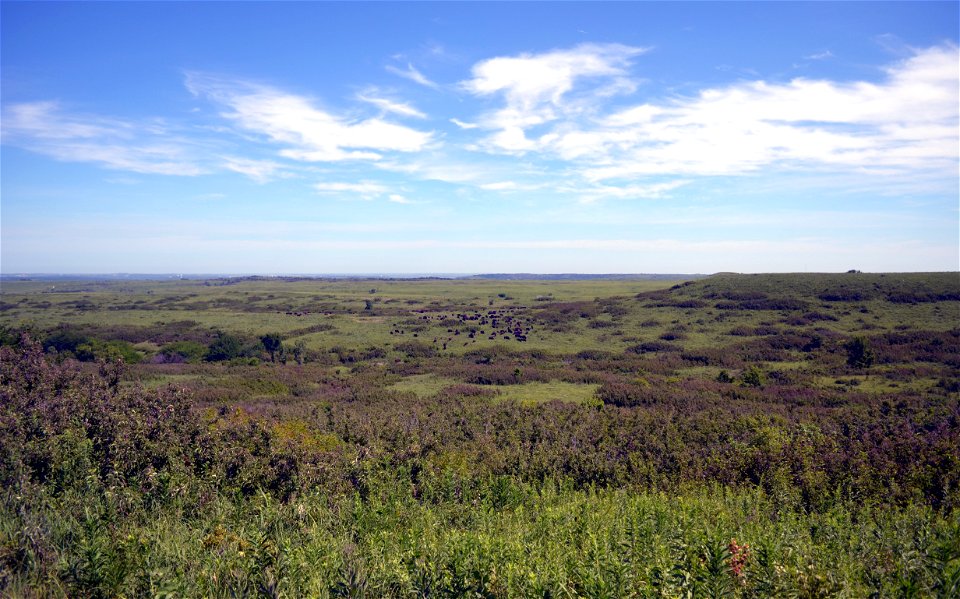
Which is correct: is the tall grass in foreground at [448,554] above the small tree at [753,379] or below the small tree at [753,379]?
above

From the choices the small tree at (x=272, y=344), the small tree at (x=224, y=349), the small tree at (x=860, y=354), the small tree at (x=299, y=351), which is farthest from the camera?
the small tree at (x=272, y=344)

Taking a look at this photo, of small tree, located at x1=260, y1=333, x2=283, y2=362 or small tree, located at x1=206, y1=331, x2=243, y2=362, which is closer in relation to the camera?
small tree, located at x1=206, y1=331, x2=243, y2=362

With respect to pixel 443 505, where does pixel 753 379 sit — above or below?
below

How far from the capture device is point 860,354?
2980 centimetres

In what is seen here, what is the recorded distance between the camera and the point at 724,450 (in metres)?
12.1

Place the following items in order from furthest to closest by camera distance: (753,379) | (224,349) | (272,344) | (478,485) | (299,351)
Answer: (272,344), (299,351), (224,349), (753,379), (478,485)

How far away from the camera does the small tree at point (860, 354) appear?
1138 inches

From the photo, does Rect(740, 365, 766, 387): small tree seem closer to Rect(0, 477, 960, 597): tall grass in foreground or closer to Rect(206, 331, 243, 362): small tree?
Rect(0, 477, 960, 597): tall grass in foreground

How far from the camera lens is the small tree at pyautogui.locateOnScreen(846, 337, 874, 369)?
28900 mm

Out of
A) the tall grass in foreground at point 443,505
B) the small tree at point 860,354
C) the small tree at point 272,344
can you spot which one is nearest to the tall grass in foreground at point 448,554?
the tall grass in foreground at point 443,505

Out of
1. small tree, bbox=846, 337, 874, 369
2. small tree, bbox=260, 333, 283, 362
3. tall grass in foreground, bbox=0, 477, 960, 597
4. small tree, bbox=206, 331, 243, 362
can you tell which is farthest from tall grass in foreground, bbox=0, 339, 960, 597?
small tree, bbox=260, 333, 283, 362

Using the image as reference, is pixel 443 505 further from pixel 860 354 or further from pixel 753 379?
pixel 860 354

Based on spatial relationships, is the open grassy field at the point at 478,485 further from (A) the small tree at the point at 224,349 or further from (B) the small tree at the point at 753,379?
(A) the small tree at the point at 224,349

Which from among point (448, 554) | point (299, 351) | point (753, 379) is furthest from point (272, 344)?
point (448, 554)
